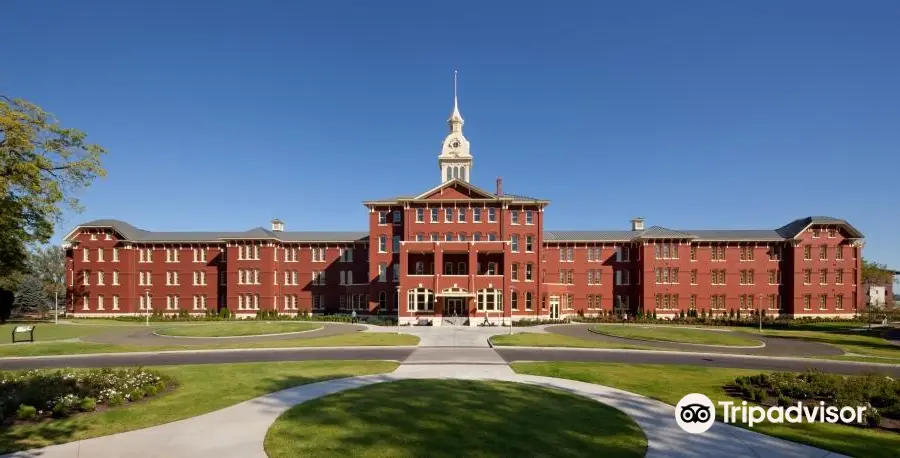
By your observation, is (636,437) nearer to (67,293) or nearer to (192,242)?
(192,242)

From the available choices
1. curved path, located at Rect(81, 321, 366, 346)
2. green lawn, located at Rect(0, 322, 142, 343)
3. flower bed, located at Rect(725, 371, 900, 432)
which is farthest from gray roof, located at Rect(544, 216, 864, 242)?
green lawn, located at Rect(0, 322, 142, 343)

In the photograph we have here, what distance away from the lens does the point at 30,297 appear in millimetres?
69250

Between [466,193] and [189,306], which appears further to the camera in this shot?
[189,306]

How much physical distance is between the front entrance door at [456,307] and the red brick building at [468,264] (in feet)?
10.7

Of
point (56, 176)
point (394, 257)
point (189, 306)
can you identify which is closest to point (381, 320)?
point (394, 257)

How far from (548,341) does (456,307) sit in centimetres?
1727

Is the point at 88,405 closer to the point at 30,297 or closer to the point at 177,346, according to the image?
the point at 177,346

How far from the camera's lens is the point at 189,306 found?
59.9 meters

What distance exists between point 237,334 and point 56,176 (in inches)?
797

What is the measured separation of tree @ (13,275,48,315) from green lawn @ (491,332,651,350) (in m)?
74.0

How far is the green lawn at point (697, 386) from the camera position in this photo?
11.3 meters

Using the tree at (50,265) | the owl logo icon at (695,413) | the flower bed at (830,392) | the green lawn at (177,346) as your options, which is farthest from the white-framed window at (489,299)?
the tree at (50,265)

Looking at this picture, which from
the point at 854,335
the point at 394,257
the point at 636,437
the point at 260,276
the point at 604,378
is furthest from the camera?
the point at 260,276

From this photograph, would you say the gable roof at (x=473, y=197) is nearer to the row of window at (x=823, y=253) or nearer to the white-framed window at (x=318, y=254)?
the white-framed window at (x=318, y=254)
